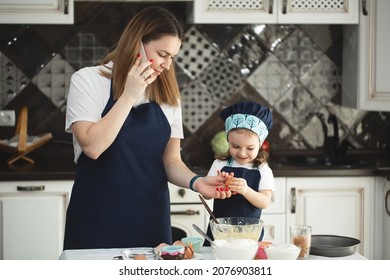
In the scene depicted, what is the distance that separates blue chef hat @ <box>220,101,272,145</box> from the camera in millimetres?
1892

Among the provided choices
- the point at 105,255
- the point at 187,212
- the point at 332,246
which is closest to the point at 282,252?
the point at 332,246

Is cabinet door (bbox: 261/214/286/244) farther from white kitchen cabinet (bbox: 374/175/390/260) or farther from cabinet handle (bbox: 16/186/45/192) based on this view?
cabinet handle (bbox: 16/186/45/192)

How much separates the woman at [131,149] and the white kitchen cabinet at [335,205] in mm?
929

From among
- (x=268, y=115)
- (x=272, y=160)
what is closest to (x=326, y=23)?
(x=272, y=160)

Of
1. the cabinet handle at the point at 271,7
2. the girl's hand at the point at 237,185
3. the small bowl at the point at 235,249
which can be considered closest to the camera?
the small bowl at the point at 235,249

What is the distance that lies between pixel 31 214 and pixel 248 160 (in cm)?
104

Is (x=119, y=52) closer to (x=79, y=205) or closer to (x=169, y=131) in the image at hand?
(x=169, y=131)

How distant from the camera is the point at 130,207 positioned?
1930 mm

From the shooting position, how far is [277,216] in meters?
2.80

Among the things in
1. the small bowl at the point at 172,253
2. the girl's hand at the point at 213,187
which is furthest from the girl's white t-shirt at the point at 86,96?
the small bowl at the point at 172,253

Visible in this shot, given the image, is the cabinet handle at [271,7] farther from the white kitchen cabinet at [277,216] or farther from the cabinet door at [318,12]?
the white kitchen cabinet at [277,216]

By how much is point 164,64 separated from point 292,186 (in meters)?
1.06

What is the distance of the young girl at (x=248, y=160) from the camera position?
1.89 m

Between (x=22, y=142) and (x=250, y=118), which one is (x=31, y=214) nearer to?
(x=22, y=142)
